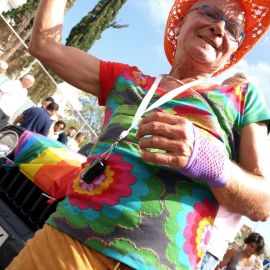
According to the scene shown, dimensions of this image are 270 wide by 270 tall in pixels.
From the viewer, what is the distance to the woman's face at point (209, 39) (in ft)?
5.33

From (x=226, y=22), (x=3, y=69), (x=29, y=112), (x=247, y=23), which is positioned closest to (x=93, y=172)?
(x=226, y=22)

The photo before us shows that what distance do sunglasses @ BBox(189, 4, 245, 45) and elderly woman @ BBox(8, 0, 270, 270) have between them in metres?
0.09

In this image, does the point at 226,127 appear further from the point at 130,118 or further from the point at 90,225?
the point at 90,225

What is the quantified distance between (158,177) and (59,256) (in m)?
0.39

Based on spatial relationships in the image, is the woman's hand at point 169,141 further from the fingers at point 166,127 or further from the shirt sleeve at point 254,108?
the shirt sleeve at point 254,108

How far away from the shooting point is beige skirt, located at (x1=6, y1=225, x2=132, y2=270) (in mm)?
1220

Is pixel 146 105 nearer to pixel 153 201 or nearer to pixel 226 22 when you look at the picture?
pixel 153 201

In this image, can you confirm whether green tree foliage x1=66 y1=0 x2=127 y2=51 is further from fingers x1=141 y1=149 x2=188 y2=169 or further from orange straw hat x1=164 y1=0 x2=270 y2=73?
fingers x1=141 y1=149 x2=188 y2=169

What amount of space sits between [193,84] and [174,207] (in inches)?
19.0

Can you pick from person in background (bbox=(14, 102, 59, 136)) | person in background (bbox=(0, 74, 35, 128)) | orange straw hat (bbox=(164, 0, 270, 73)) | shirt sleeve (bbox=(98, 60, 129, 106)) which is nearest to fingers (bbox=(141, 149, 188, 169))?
shirt sleeve (bbox=(98, 60, 129, 106))

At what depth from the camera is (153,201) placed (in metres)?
1.25

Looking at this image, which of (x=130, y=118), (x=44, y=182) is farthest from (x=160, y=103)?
(x=44, y=182)

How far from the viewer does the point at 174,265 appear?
1222mm

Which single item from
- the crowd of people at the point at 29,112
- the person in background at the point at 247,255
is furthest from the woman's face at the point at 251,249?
the crowd of people at the point at 29,112
